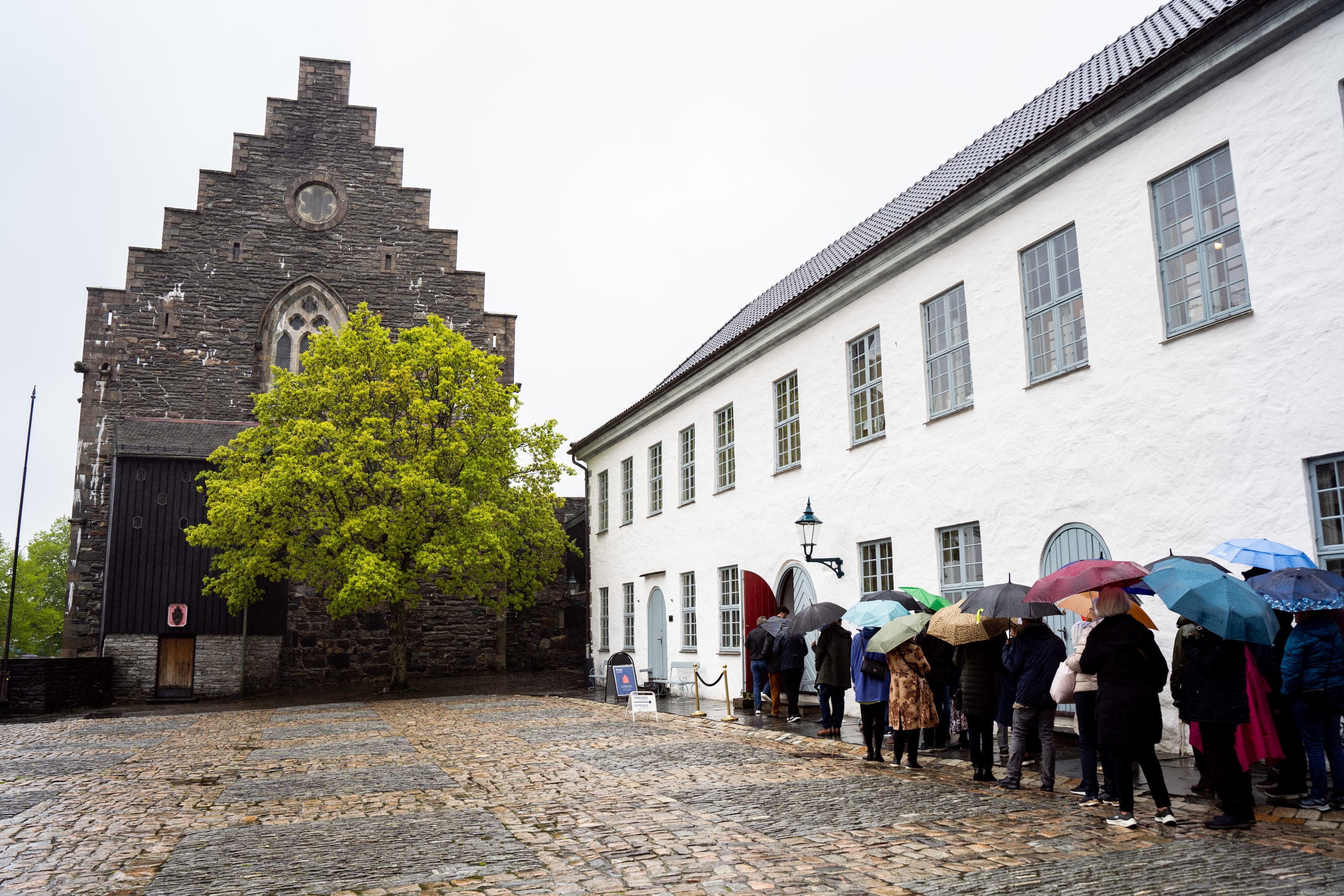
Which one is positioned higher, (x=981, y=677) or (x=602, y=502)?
(x=602, y=502)

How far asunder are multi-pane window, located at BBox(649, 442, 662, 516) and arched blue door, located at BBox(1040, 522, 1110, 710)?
13494mm

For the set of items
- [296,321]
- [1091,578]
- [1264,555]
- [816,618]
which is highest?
[296,321]

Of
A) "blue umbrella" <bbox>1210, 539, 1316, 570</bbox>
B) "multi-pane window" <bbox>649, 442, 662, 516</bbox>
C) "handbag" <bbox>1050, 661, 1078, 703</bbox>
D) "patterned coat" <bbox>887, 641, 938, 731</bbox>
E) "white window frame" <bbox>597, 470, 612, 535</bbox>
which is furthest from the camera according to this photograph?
"white window frame" <bbox>597, 470, 612, 535</bbox>

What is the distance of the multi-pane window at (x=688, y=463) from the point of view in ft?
75.0

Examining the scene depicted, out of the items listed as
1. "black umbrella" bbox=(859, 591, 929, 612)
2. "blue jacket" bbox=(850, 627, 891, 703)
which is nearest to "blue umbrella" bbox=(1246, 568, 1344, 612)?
"blue jacket" bbox=(850, 627, 891, 703)

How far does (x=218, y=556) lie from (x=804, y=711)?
15968mm

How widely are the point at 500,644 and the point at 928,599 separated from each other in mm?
22065

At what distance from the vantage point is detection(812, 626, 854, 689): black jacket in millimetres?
13391

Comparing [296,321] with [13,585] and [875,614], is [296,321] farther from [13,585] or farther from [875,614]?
[875,614]

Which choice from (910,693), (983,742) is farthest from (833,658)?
(983,742)

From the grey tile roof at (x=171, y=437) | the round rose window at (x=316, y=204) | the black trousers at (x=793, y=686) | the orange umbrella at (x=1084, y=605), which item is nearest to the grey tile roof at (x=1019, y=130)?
the orange umbrella at (x=1084, y=605)

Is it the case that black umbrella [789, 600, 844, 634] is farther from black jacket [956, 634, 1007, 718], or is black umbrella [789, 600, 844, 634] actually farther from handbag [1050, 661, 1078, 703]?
handbag [1050, 661, 1078, 703]

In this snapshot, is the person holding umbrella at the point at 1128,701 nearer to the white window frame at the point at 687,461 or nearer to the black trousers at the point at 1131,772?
the black trousers at the point at 1131,772

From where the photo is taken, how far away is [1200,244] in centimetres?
1018
